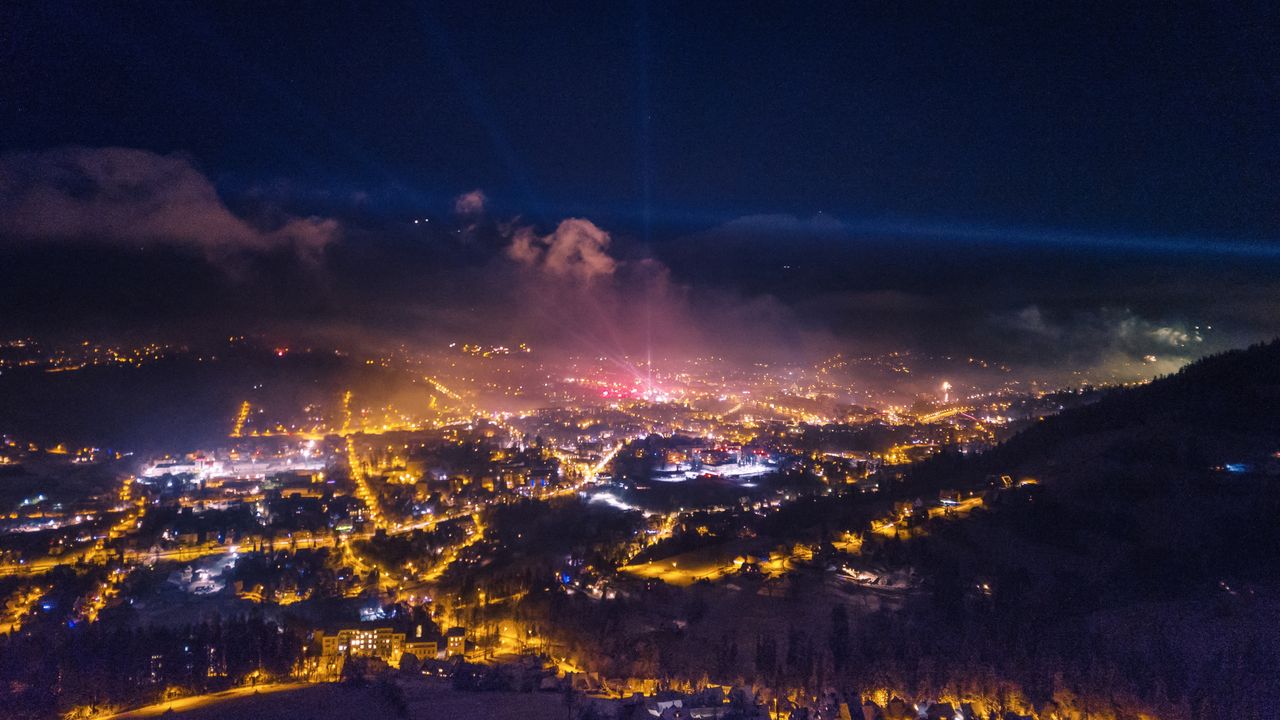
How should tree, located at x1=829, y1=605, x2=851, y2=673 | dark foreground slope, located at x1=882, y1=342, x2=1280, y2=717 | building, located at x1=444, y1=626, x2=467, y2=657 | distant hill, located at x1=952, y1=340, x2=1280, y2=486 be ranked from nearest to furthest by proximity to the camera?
dark foreground slope, located at x1=882, y1=342, x2=1280, y2=717 → tree, located at x1=829, y1=605, x2=851, y2=673 → building, located at x1=444, y1=626, x2=467, y2=657 → distant hill, located at x1=952, y1=340, x2=1280, y2=486

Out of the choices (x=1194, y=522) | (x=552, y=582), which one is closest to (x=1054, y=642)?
(x=1194, y=522)

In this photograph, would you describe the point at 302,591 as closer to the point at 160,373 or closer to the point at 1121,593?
the point at 1121,593

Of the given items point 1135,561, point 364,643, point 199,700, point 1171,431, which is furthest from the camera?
point 1171,431

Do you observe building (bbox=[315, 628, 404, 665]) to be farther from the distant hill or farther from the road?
the distant hill

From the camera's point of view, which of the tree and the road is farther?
the tree

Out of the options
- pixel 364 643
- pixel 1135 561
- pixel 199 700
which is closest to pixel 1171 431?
pixel 1135 561

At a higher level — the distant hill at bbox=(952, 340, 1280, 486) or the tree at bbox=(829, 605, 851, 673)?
the distant hill at bbox=(952, 340, 1280, 486)

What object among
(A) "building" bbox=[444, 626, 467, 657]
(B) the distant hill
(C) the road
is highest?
(B) the distant hill

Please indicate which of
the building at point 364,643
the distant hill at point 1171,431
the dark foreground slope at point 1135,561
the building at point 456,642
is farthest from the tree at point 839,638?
the distant hill at point 1171,431

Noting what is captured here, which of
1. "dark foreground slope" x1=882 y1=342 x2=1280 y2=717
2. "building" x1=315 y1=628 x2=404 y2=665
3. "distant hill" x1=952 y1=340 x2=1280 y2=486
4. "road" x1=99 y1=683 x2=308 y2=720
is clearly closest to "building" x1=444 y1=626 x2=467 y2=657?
"building" x1=315 y1=628 x2=404 y2=665

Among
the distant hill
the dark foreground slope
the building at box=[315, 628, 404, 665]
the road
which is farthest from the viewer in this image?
the distant hill

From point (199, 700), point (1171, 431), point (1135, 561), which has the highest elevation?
point (1171, 431)

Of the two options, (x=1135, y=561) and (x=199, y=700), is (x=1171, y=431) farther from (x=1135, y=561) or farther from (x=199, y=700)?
(x=199, y=700)
